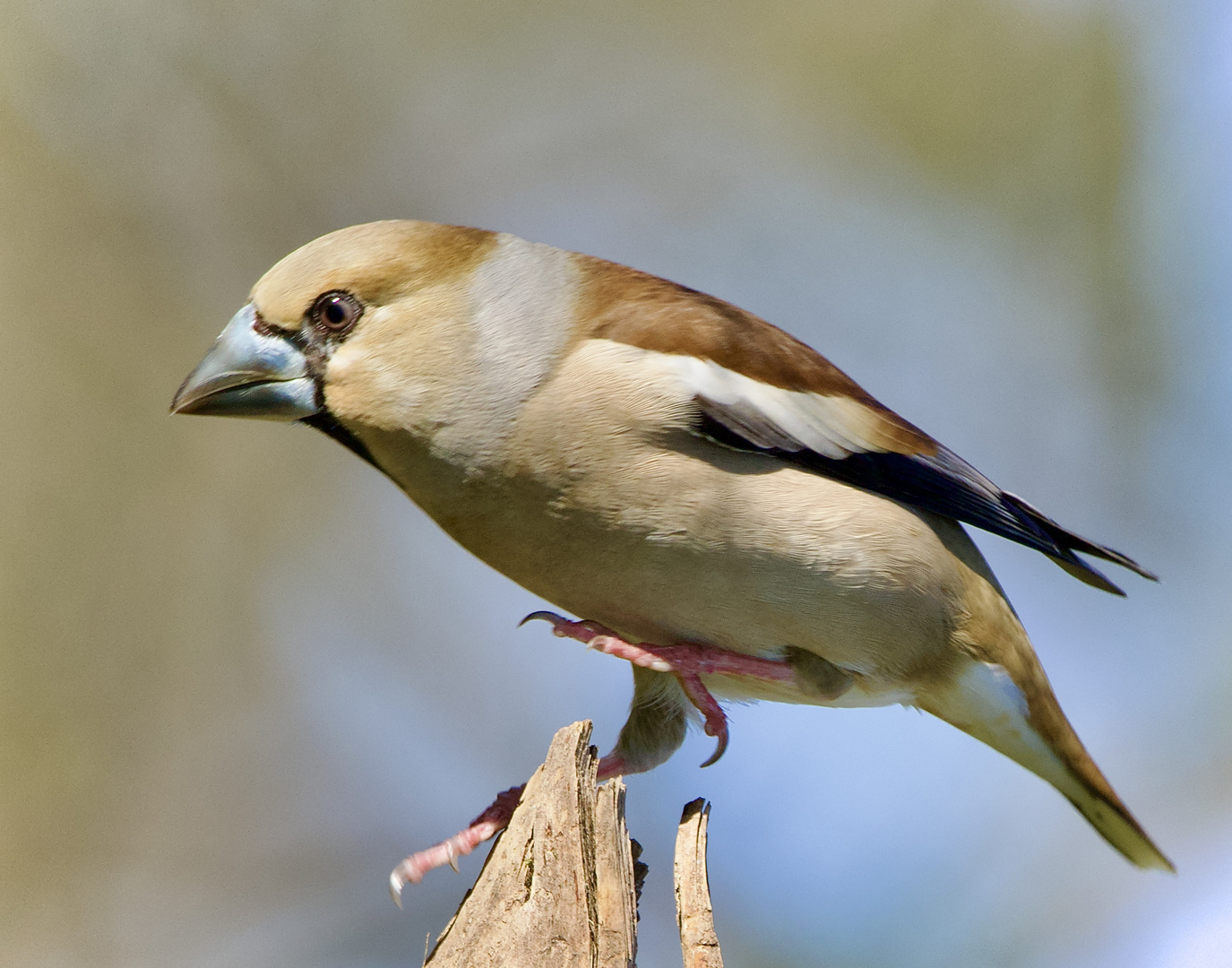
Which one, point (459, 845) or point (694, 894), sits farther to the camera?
point (459, 845)

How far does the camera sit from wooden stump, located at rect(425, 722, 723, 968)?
1865 millimetres

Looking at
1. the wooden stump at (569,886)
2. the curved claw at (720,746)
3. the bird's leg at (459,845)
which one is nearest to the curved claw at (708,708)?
the curved claw at (720,746)

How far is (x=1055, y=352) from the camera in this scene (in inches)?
238

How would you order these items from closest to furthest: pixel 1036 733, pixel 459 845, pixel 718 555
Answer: pixel 718 555 → pixel 459 845 → pixel 1036 733

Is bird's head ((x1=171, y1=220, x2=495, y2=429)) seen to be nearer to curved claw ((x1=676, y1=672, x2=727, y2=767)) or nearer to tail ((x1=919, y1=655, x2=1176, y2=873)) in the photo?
curved claw ((x1=676, y1=672, x2=727, y2=767))

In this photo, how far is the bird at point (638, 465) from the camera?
7.79 feet

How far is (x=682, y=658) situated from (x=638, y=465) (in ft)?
1.60

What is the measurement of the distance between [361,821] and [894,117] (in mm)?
4588

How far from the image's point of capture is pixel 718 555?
2.37m

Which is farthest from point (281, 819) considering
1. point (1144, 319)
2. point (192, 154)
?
point (1144, 319)

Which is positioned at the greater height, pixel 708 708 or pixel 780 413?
pixel 780 413

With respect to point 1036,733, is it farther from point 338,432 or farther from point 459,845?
point 338,432

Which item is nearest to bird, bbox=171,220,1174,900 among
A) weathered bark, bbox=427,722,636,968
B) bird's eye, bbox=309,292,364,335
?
bird's eye, bbox=309,292,364,335

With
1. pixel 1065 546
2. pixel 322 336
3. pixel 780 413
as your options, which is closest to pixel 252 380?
pixel 322 336
